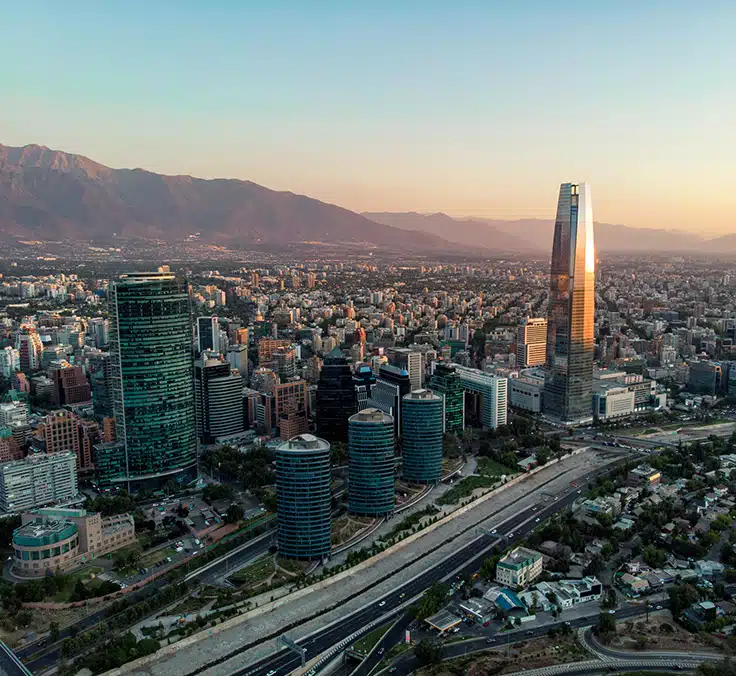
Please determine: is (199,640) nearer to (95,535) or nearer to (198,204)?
(95,535)

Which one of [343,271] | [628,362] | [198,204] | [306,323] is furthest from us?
[198,204]

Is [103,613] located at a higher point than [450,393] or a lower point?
lower

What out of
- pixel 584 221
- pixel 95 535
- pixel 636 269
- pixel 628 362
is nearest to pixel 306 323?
pixel 628 362

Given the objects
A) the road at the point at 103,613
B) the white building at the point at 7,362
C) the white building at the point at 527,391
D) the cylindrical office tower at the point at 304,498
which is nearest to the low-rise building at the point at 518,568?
the cylindrical office tower at the point at 304,498

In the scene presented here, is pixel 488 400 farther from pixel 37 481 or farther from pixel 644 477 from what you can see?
pixel 37 481

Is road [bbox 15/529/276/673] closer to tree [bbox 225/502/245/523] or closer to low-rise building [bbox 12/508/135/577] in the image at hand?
tree [bbox 225/502/245/523]

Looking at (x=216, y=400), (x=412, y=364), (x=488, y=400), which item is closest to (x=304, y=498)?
(x=216, y=400)

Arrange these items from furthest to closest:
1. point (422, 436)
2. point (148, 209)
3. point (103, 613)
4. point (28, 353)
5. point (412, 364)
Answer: point (148, 209) → point (28, 353) → point (412, 364) → point (422, 436) → point (103, 613)
